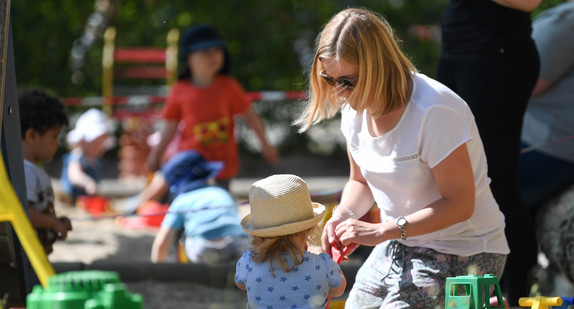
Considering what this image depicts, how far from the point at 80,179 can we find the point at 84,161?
263 mm

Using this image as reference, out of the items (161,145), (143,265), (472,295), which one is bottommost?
(143,265)

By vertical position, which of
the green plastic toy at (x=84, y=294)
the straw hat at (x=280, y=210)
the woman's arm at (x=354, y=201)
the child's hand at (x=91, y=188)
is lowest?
the child's hand at (x=91, y=188)

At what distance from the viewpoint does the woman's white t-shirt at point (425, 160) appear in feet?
8.55

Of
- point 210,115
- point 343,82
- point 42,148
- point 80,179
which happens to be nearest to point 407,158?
point 343,82

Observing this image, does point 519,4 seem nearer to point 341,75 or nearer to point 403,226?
point 341,75

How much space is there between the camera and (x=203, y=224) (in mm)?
4375

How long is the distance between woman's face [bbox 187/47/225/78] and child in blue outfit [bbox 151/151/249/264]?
57.4 inches

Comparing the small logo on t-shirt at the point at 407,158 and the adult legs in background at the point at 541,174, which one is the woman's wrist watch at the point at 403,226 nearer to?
the small logo on t-shirt at the point at 407,158

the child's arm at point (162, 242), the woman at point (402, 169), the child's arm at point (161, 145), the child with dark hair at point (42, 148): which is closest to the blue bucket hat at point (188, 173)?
the child's arm at point (162, 242)

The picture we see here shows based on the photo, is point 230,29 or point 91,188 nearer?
point 91,188

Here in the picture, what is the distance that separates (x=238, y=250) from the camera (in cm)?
457

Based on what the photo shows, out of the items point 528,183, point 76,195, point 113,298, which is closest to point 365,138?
point 113,298

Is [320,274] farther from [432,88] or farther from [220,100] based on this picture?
[220,100]

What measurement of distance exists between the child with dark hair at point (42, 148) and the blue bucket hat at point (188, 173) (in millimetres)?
1029
